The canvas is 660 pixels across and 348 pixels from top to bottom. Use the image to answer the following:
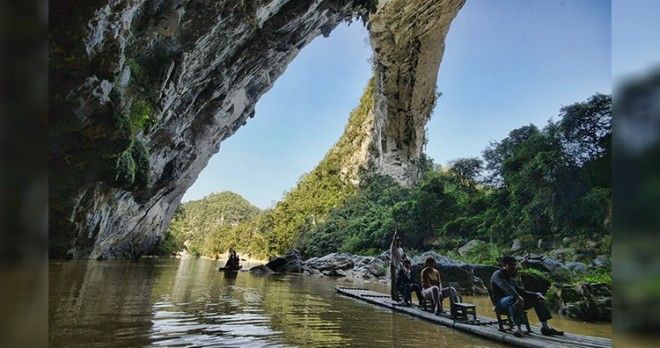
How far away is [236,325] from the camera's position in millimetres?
6184

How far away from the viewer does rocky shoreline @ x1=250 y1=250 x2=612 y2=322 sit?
865 cm

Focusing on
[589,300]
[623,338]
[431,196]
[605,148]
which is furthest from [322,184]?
[623,338]

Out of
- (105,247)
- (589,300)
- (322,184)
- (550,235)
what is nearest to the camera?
(589,300)

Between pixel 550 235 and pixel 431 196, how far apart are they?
9.27 meters

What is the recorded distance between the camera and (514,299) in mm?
6105

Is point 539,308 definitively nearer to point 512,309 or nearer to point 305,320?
point 512,309

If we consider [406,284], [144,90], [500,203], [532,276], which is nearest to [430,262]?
[406,284]

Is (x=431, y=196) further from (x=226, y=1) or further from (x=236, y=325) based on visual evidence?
(x=236, y=325)

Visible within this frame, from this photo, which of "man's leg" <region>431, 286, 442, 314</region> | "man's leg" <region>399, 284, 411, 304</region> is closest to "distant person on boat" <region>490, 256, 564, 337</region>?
"man's leg" <region>431, 286, 442, 314</region>

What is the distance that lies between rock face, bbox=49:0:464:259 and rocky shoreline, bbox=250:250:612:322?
766 centimetres

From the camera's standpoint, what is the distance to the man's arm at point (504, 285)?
20.0ft

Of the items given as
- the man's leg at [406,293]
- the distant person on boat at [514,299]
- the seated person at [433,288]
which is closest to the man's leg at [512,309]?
the distant person on boat at [514,299]

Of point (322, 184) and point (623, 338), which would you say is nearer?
point (623, 338)

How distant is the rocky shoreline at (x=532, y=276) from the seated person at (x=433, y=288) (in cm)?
175
